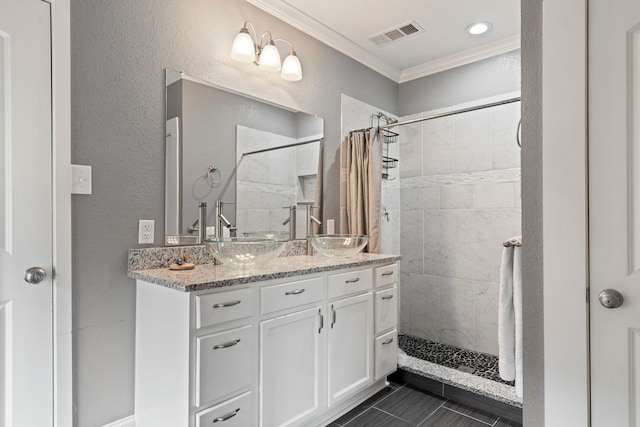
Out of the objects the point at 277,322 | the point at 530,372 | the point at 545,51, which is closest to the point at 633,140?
the point at 545,51

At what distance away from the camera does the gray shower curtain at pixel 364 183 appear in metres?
2.88

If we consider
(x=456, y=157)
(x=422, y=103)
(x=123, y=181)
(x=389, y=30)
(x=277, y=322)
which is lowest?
(x=277, y=322)

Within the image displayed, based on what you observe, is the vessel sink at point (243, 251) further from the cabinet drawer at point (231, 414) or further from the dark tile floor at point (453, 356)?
the dark tile floor at point (453, 356)

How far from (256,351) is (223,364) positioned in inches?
7.0

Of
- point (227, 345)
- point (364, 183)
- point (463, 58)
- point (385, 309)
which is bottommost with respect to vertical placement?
point (385, 309)

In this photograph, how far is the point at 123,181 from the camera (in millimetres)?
1775

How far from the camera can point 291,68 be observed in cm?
246

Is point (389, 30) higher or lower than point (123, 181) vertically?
higher

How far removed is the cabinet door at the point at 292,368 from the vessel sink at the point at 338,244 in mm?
599

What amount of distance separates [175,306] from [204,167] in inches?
34.2

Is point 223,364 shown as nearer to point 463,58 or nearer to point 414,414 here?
point 414,414

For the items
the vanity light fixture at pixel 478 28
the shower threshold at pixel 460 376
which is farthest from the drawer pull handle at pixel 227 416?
the vanity light fixture at pixel 478 28

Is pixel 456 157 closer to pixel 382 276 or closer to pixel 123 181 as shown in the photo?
pixel 382 276

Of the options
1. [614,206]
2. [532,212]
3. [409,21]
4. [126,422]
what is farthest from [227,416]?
[409,21]
